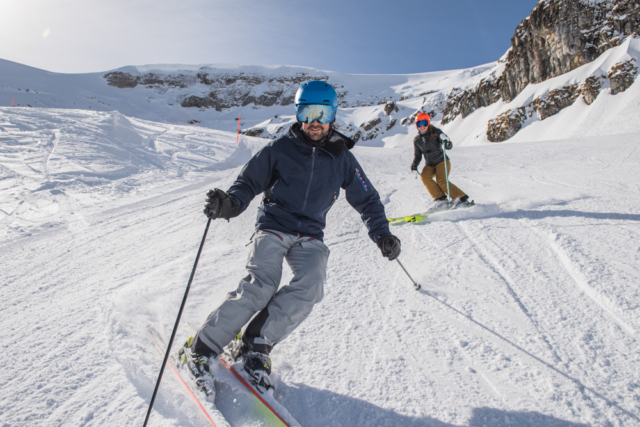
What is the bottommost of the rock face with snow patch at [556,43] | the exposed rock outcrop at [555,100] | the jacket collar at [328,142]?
the jacket collar at [328,142]

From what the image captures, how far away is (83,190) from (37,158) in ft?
11.2

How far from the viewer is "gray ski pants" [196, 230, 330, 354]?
1.72m

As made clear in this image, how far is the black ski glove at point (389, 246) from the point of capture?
2168 millimetres

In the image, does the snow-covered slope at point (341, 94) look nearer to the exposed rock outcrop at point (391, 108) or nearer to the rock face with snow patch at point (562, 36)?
the exposed rock outcrop at point (391, 108)

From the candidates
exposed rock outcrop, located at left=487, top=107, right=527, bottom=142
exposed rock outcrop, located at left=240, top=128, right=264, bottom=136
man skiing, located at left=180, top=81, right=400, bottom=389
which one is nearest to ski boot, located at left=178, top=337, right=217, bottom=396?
man skiing, located at left=180, top=81, right=400, bottom=389

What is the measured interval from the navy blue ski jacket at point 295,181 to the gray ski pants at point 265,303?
225 mm

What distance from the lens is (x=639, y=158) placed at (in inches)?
265

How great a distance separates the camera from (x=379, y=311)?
238cm

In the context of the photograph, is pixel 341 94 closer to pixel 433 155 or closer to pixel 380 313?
pixel 433 155

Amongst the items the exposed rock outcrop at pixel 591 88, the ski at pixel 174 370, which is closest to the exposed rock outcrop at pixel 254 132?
the exposed rock outcrop at pixel 591 88

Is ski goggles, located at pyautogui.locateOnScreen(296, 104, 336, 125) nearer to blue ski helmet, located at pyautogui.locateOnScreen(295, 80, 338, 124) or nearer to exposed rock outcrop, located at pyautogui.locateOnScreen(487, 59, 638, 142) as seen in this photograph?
blue ski helmet, located at pyautogui.locateOnScreen(295, 80, 338, 124)

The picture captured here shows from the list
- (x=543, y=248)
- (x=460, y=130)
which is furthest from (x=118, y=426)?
(x=460, y=130)

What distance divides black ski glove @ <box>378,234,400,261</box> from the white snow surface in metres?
0.50

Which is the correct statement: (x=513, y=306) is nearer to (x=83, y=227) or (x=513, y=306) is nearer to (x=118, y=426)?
(x=118, y=426)
